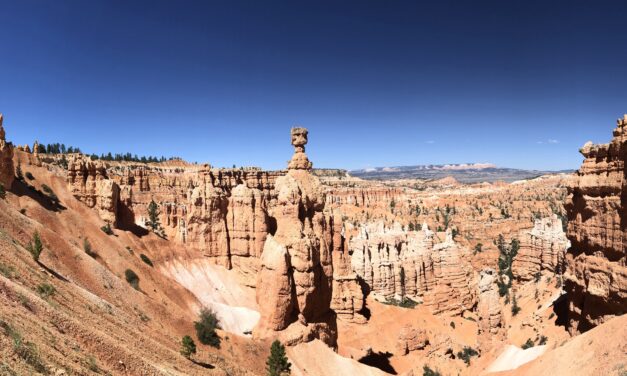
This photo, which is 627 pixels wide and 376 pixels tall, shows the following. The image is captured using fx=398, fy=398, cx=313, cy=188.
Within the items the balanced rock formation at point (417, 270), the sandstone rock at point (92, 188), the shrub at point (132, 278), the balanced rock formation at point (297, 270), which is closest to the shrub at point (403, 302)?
the balanced rock formation at point (417, 270)

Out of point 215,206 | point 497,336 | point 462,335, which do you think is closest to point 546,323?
point 497,336

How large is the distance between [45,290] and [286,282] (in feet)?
50.2

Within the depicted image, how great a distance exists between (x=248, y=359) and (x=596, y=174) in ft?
81.8

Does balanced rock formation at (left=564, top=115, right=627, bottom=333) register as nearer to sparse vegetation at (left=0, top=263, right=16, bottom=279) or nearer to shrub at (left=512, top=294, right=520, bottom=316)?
shrub at (left=512, top=294, right=520, bottom=316)

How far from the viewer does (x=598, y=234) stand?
24281mm

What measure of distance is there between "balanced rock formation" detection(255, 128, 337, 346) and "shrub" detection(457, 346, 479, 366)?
583 inches

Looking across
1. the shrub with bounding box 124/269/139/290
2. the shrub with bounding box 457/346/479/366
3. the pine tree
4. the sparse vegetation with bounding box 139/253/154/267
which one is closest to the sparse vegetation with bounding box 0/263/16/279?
the shrub with bounding box 124/269/139/290

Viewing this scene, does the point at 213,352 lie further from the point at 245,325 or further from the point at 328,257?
the point at 328,257

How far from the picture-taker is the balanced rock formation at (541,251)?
5034 cm

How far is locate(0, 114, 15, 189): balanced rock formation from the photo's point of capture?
27.8 meters

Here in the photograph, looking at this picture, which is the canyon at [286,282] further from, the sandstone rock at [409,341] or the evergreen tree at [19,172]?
the evergreen tree at [19,172]

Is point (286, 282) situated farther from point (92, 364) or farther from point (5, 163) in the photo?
point (5, 163)

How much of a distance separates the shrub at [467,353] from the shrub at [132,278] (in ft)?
99.3

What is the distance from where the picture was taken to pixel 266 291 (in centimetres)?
2870
